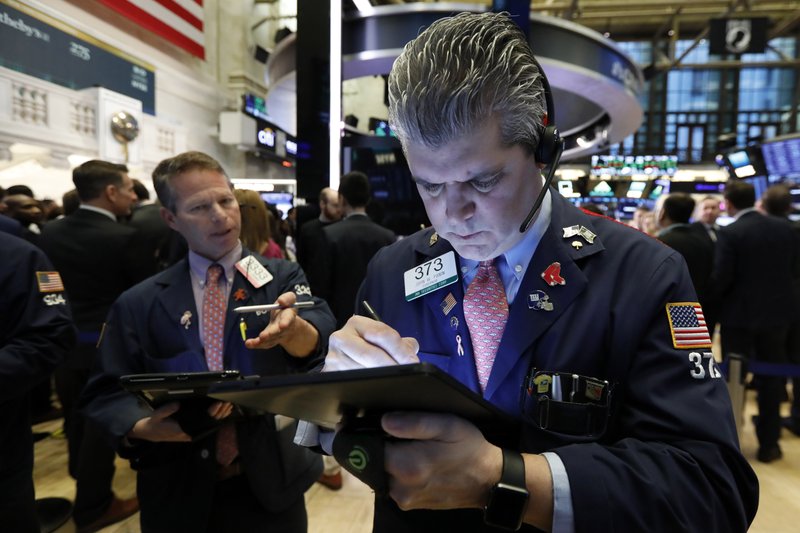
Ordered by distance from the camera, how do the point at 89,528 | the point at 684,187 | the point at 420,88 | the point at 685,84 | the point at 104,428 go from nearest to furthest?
1. the point at 420,88
2. the point at 104,428
3. the point at 89,528
4. the point at 684,187
5. the point at 685,84

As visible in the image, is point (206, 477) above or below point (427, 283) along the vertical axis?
below

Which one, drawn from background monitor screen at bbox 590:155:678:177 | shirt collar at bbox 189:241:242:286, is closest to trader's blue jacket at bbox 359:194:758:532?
shirt collar at bbox 189:241:242:286

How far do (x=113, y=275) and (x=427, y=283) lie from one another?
9.46ft

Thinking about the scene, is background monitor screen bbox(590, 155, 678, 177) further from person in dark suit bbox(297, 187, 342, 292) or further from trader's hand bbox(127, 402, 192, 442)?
trader's hand bbox(127, 402, 192, 442)

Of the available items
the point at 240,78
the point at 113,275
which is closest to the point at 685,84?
the point at 240,78

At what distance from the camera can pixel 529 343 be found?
35.6 inches

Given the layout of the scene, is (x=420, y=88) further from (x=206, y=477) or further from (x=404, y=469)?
(x=206, y=477)

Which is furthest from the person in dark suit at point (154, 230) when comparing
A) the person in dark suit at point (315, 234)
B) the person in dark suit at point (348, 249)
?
the person in dark suit at point (348, 249)

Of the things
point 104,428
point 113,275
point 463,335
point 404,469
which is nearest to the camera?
point 404,469

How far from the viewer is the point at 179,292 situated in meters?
1.70

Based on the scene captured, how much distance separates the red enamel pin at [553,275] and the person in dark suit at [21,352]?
5.85 ft

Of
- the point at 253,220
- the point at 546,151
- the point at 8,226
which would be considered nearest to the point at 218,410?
the point at 546,151

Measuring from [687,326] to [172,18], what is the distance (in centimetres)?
832

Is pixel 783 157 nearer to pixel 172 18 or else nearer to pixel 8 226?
pixel 172 18
